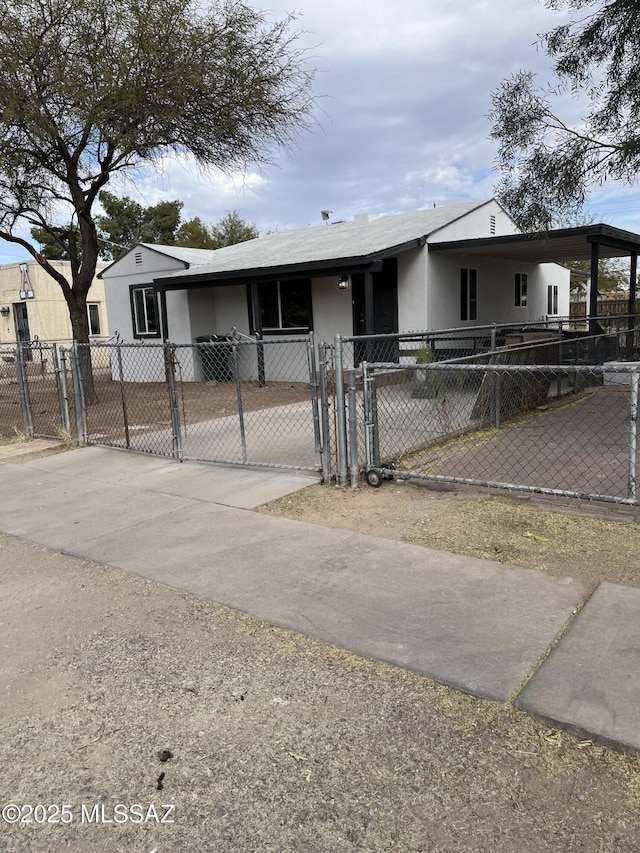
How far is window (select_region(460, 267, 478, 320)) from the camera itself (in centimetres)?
1677

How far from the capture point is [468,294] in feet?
56.0

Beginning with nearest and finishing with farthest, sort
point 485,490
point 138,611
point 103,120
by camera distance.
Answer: point 138,611
point 485,490
point 103,120

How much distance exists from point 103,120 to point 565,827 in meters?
12.5

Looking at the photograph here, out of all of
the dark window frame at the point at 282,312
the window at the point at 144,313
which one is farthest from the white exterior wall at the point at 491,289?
the window at the point at 144,313

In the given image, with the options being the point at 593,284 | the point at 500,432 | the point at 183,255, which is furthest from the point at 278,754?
the point at 183,255

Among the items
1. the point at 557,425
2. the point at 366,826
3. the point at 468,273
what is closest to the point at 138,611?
the point at 366,826

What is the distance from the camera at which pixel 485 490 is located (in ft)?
19.8

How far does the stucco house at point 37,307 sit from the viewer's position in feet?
89.3

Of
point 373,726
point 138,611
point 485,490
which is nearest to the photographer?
point 373,726

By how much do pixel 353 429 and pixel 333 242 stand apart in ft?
38.4

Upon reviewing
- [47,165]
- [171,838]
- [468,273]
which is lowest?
[171,838]

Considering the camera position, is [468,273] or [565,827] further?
[468,273]

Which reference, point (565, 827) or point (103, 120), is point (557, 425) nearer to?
point (565, 827)

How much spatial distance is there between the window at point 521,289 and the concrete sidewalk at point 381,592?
15.4 m
